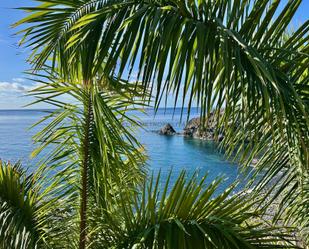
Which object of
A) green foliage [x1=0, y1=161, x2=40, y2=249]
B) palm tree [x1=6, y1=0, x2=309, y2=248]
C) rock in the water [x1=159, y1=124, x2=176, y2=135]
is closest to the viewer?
palm tree [x1=6, y1=0, x2=309, y2=248]

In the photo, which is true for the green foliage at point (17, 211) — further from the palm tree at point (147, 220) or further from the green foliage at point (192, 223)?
the green foliage at point (192, 223)

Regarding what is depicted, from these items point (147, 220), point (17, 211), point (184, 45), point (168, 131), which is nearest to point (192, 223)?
point (147, 220)

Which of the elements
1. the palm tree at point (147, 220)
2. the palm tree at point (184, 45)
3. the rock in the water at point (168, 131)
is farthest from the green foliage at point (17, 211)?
the rock in the water at point (168, 131)

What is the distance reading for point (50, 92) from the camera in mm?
3107

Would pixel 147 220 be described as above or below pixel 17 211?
above

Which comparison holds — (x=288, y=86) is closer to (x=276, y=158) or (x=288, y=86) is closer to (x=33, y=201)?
(x=276, y=158)

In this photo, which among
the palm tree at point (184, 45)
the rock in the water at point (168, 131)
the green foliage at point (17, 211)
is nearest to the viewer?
the palm tree at point (184, 45)

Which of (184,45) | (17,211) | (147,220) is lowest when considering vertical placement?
(17,211)

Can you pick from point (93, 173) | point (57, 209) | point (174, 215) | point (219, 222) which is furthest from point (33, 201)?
point (219, 222)

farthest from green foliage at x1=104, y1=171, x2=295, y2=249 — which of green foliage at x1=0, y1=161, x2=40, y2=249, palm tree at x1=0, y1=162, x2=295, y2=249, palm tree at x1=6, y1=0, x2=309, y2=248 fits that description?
green foliage at x1=0, y1=161, x2=40, y2=249

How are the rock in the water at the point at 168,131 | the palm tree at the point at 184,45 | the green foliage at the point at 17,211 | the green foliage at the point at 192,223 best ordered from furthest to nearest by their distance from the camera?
the rock in the water at the point at 168,131
the green foliage at the point at 17,211
the green foliage at the point at 192,223
the palm tree at the point at 184,45

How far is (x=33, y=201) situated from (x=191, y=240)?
5.26 ft

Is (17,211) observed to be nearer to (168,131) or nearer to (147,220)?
(147,220)

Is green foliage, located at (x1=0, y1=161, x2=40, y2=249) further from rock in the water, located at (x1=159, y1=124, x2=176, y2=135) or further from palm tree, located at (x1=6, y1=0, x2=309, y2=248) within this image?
rock in the water, located at (x1=159, y1=124, x2=176, y2=135)
